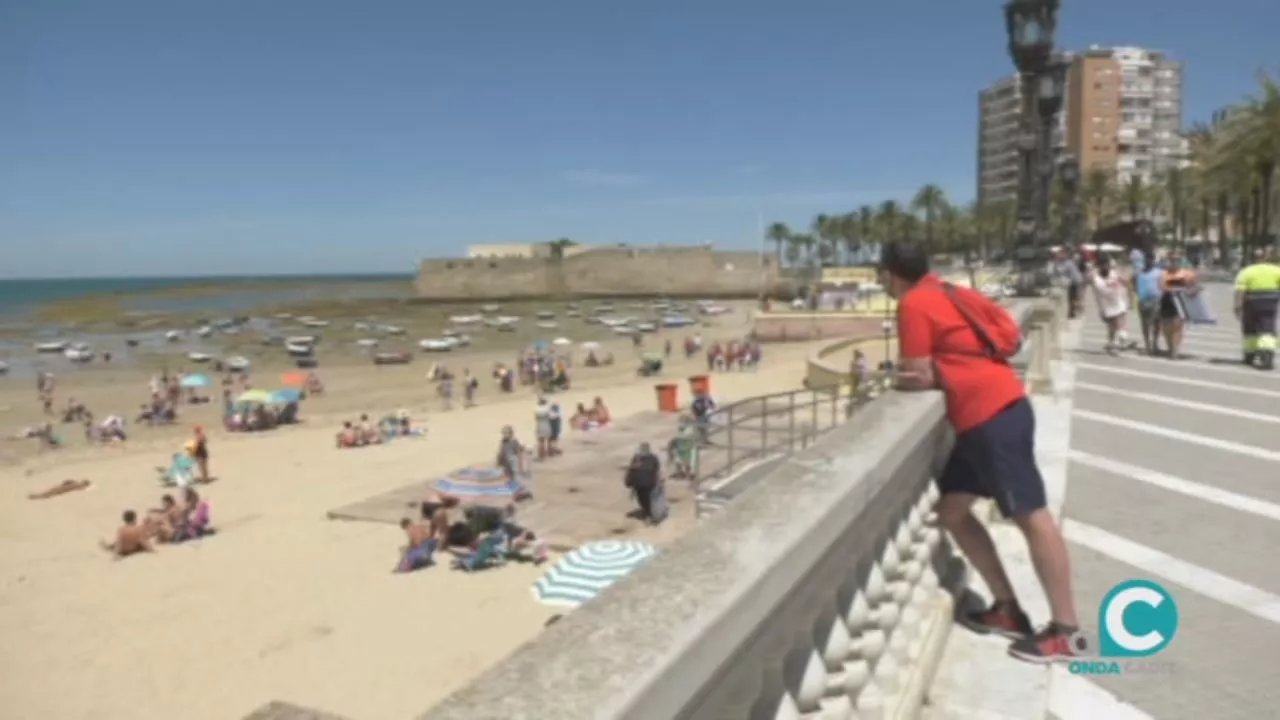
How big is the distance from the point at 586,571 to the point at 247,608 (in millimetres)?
5211

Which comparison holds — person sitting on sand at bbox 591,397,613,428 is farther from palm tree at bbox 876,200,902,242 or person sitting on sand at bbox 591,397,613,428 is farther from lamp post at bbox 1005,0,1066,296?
palm tree at bbox 876,200,902,242

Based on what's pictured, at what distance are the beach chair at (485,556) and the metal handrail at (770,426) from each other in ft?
9.73

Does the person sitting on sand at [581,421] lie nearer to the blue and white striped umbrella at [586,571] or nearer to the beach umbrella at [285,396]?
the beach umbrella at [285,396]

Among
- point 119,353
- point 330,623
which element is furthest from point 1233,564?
point 119,353

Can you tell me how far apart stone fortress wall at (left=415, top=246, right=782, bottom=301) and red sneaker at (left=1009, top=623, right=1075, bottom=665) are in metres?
115

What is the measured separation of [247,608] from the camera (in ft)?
39.3

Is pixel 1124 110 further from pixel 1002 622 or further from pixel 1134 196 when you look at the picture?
pixel 1002 622

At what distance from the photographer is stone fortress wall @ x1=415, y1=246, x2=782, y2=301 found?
11925 centimetres

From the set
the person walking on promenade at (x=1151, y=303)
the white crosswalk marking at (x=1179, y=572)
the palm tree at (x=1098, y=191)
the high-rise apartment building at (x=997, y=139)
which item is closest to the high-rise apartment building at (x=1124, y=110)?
the high-rise apartment building at (x=997, y=139)

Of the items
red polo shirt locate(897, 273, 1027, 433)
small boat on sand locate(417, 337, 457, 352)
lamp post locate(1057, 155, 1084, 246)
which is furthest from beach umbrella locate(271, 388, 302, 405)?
small boat on sand locate(417, 337, 457, 352)

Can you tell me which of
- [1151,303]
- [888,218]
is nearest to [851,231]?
[888,218]

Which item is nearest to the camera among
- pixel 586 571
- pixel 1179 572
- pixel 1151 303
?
pixel 1179 572

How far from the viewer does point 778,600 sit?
5.67 ft

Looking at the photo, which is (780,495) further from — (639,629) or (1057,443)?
(1057,443)
